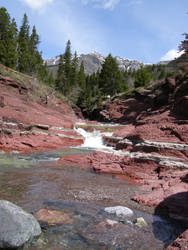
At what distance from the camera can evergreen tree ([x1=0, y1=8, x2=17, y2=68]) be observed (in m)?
42.5

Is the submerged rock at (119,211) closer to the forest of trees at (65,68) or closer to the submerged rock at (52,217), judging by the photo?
the submerged rock at (52,217)

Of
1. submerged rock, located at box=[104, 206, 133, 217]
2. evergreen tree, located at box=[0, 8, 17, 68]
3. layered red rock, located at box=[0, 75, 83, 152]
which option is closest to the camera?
submerged rock, located at box=[104, 206, 133, 217]

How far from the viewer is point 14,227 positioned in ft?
11.1

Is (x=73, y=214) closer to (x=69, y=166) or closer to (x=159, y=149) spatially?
(x=69, y=166)

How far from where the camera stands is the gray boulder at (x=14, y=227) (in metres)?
3.18

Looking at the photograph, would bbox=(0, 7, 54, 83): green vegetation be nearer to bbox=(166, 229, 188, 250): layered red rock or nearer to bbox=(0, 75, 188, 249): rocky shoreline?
bbox=(0, 75, 188, 249): rocky shoreline

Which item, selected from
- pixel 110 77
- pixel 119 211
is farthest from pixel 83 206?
pixel 110 77

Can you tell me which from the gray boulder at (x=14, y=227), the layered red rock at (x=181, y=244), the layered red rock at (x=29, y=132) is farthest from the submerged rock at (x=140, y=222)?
the layered red rock at (x=29, y=132)

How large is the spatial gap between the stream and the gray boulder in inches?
6.9

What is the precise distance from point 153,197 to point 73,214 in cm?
252

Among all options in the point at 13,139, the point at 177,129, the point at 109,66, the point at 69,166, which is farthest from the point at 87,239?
the point at 109,66

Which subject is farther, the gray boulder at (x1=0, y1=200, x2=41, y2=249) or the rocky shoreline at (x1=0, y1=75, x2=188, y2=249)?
the rocky shoreline at (x1=0, y1=75, x2=188, y2=249)

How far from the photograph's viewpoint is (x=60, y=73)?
65.0 meters

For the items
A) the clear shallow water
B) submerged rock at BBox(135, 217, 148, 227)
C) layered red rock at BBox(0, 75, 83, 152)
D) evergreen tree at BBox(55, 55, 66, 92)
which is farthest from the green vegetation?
submerged rock at BBox(135, 217, 148, 227)
